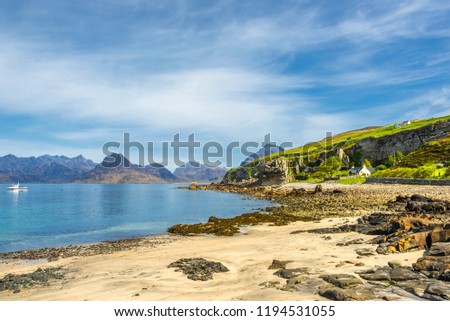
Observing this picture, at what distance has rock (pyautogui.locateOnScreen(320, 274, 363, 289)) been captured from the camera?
34.7ft

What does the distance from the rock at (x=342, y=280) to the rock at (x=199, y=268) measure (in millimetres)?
4859

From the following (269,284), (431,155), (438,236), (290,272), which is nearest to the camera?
(269,284)

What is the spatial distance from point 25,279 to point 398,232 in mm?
18867

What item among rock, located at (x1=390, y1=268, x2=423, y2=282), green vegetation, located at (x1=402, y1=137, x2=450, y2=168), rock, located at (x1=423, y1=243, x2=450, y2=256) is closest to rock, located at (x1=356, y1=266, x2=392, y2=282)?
rock, located at (x1=390, y1=268, x2=423, y2=282)

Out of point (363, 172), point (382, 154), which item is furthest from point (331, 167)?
point (363, 172)

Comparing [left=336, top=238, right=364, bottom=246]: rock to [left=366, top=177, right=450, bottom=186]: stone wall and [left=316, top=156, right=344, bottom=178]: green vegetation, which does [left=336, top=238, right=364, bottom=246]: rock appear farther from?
[left=316, top=156, right=344, bottom=178]: green vegetation

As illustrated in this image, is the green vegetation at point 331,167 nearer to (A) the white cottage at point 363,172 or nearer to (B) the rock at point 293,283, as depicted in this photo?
(A) the white cottage at point 363,172

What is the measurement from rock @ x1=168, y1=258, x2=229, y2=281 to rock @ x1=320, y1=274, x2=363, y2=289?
191 inches

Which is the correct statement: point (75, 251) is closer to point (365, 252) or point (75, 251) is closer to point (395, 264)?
point (365, 252)

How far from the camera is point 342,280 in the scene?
10836mm

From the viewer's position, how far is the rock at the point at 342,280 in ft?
34.7

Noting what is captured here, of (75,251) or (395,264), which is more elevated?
(395,264)

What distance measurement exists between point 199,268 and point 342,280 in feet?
21.8
